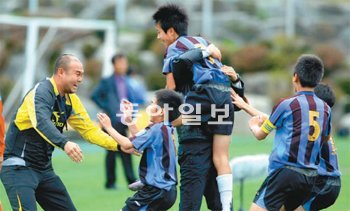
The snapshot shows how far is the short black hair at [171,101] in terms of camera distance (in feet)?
26.6

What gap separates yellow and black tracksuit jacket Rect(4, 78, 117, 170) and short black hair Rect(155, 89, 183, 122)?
2.94ft

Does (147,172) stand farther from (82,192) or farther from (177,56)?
(82,192)

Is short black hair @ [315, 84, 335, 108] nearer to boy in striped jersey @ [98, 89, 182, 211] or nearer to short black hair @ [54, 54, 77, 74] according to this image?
boy in striped jersey @ [98, 89, 182, 211]

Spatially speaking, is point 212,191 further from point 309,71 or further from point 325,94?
point 309,71

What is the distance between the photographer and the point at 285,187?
7.62m

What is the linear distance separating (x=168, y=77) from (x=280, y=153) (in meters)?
1.45

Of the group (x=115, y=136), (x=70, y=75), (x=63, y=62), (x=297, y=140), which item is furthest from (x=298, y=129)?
(x=63, y=62)

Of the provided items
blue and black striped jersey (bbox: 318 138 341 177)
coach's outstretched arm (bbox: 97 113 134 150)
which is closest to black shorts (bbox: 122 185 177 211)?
coach's outstretched arm (bbox: 97 113 134 150)

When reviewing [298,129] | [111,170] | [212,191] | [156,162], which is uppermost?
[298,129]

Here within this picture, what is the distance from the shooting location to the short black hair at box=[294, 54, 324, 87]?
7719 mm

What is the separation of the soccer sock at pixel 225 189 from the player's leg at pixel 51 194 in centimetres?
146

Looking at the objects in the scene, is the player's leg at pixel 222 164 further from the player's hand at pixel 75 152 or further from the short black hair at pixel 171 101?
the player's hand at pixel 75 152

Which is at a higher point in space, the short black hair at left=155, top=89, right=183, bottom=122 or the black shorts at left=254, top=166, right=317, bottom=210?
the short black hair at left=155, top=89, right=183, bottom=122

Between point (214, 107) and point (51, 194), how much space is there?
1743 millimetres
